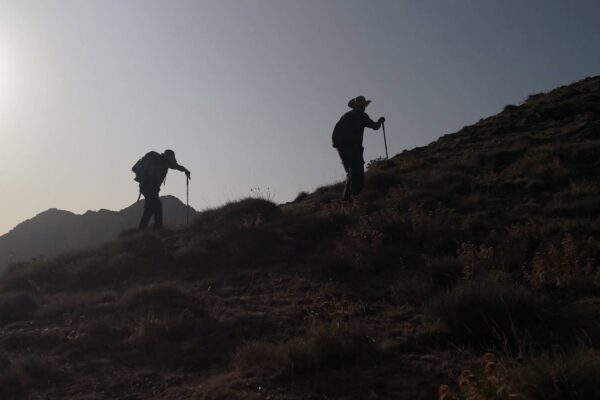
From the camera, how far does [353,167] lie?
45.0 ft

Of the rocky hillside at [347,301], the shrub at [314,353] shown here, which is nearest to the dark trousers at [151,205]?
the rocky hillside at [347,301]

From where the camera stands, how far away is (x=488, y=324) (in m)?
5.42

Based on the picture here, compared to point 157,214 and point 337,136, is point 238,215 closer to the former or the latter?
point 337,136

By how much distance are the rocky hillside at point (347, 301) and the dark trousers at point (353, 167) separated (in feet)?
1.51

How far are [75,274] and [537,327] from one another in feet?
30.1

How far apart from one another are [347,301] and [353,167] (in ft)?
21.4

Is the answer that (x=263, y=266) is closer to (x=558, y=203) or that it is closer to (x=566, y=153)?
(x=558, y=203)

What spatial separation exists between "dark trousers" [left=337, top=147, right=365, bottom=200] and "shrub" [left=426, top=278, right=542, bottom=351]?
7.76 meters

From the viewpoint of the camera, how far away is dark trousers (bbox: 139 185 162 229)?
16.2m

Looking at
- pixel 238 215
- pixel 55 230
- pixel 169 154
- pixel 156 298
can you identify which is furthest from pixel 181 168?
pixel 55 230

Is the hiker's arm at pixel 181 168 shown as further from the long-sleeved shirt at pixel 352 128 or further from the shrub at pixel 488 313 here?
the shrub at pixel 488 313

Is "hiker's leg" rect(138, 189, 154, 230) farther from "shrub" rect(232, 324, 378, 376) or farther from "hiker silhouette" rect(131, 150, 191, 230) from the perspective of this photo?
"shrub" rect(232, 324, 378, 376)

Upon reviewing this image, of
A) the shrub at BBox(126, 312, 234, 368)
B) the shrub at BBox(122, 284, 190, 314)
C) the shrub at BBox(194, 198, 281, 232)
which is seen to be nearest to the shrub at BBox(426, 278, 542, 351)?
the shrub at BBox(126, 312, 234, 368)

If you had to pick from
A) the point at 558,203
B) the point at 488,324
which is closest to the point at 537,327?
the point at 488,324
